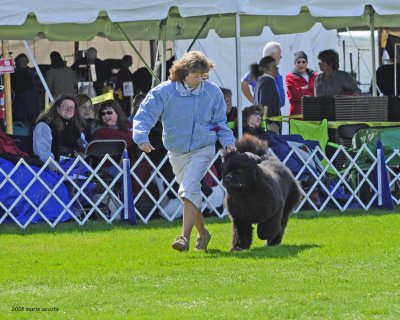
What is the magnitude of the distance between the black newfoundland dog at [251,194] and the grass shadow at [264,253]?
14cm

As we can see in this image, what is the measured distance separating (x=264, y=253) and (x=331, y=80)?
6121 mm

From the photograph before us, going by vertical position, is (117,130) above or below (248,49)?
below

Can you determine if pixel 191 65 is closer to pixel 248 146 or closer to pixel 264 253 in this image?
pixel 248 146

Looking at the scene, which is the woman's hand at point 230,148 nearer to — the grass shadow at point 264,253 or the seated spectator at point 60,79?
the grass shadow at point 264,253

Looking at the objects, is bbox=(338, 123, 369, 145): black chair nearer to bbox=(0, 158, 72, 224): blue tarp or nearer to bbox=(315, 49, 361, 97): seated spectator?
bbox=(315, 49, 361, 97): seated spectator

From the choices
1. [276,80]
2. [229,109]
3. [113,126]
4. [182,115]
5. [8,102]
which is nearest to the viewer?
[182,115]

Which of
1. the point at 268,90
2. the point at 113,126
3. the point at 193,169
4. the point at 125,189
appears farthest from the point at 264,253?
the point at 268,90

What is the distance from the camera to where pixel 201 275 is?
7.71 m

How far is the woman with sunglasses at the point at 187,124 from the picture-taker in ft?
29.4

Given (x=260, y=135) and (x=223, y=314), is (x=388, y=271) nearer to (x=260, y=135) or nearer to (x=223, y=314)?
(x=223, y=314)

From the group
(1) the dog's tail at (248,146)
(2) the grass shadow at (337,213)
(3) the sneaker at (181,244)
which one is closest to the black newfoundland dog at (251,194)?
(1) the dog's tail at (248,146)

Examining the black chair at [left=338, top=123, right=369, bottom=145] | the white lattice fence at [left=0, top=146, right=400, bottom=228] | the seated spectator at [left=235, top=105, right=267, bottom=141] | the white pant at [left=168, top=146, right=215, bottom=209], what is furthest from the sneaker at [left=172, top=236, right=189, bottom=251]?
the black chair at [left=338, top=123, right=369, bottom=145]

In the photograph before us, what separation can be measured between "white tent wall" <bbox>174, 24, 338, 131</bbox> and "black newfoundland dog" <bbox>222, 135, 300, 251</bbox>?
9.34 metres

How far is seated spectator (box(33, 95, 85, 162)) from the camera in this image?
1186 cm
